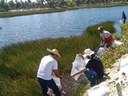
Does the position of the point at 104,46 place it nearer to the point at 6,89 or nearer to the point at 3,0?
the point at 6,89

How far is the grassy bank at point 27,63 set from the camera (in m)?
11.6

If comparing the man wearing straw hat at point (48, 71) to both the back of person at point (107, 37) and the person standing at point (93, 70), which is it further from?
the back of person at point (107, 37)

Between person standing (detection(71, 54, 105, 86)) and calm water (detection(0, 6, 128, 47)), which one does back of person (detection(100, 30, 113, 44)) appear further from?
calm water (detection(0, 6, 128, 47))

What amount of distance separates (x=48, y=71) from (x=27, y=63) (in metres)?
3.84

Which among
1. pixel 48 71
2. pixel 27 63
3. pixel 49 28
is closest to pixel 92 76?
pixel 48 71

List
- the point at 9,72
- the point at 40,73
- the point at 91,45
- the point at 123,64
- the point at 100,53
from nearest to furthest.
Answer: the point at 40,73
the point at 123,64
the point at 9,72
the point at 100,53
the point at 91,45

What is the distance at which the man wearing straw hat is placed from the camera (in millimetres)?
10859

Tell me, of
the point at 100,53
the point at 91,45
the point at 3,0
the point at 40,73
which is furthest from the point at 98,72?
the point at 3,0

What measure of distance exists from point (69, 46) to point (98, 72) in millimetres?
5317

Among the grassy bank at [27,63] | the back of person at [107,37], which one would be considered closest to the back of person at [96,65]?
the grassy bank at [27,63]

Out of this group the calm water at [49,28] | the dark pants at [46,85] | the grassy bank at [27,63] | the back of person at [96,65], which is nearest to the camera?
the dark pants at [46,85]

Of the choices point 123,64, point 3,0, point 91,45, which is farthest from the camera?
point 3,0

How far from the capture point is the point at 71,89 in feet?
42.4

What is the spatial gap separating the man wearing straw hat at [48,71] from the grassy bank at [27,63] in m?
0.57
